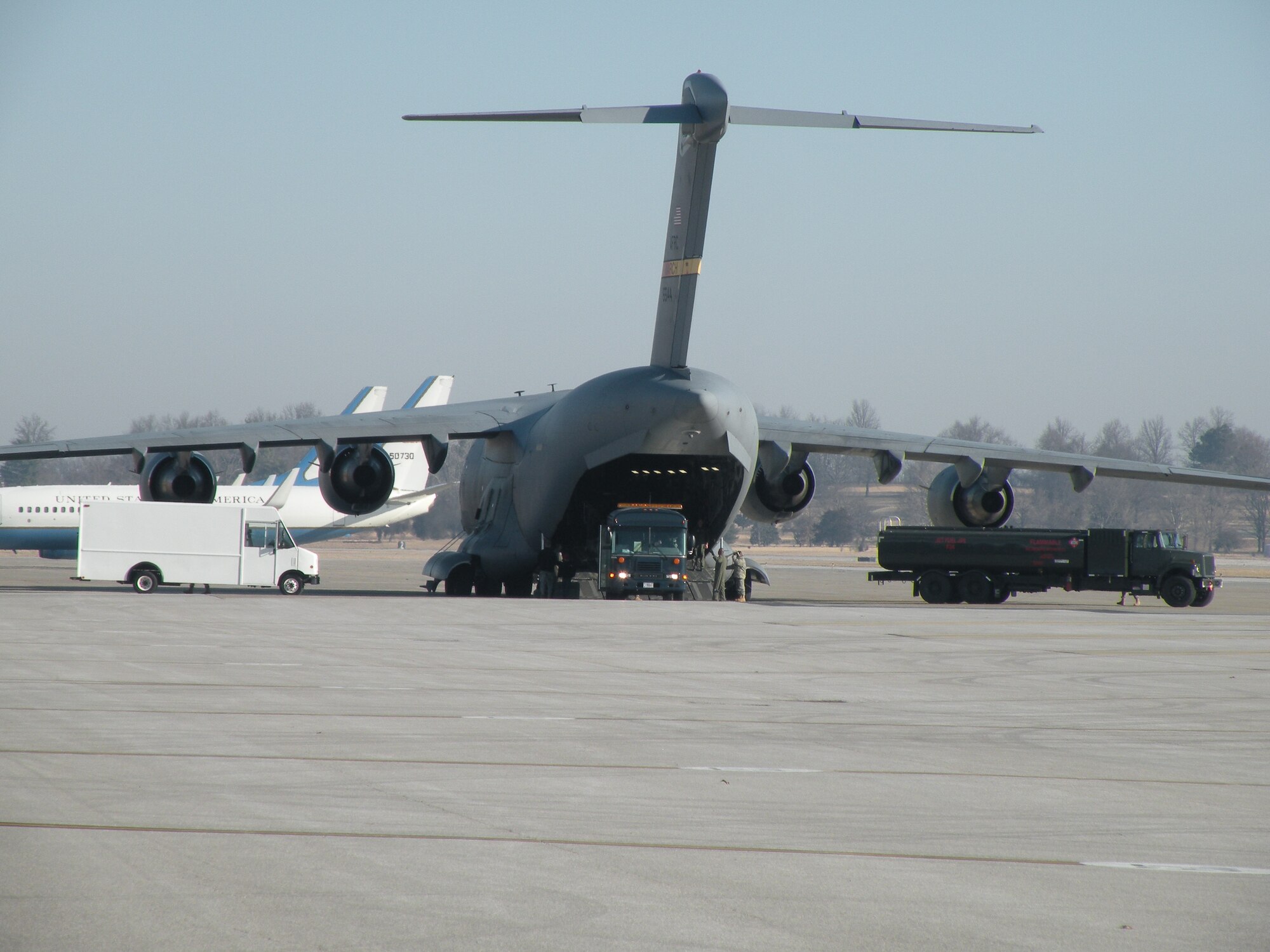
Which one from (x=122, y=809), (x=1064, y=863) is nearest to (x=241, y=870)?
(x=122, y=809)

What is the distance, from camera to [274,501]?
59.2 m

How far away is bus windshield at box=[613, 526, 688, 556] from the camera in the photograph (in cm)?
2830

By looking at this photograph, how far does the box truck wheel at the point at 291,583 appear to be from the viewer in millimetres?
35031

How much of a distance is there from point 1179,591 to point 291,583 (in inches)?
896

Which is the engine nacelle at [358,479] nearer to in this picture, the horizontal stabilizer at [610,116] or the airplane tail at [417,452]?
the horizontal stabilizer at [610,116]

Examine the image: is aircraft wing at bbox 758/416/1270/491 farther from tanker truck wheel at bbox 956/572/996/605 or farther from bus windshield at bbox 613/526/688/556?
tanker truck wheel at bbox 956/572/996/605

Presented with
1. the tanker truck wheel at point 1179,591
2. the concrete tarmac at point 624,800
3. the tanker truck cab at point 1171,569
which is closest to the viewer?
the concrete tarmac at point 624,800

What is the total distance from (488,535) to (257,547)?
6435 millimetres

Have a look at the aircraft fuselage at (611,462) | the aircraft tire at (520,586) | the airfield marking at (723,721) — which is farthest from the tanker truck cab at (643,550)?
the airfield marking at (723,721)

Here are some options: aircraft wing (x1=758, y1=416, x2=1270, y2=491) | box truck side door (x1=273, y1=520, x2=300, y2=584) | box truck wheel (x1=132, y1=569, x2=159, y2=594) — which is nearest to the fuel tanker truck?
aircraft wing (x1=758, y1=416, x2=1270, y2=491)

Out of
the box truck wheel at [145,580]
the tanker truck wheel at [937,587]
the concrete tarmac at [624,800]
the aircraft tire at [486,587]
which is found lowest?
the box truck wheel at [145,580]

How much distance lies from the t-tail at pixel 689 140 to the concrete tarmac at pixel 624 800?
37.0 ft

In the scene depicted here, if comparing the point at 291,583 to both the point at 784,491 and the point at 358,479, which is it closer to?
the point at 358,479

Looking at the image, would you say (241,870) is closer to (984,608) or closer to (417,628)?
(417,628)
